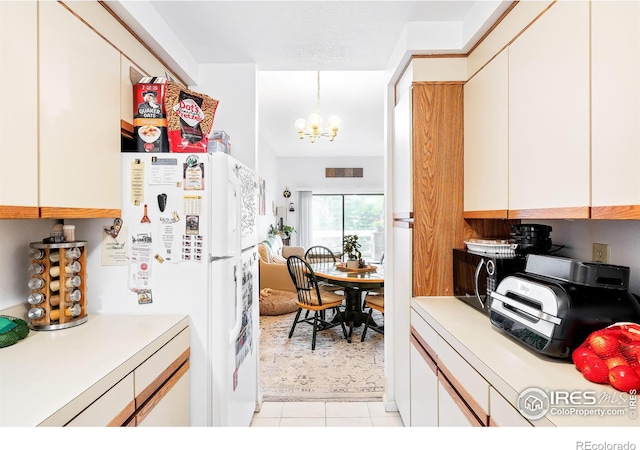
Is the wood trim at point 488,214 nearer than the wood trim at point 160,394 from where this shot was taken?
No

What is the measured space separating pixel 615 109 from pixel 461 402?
1.11 m

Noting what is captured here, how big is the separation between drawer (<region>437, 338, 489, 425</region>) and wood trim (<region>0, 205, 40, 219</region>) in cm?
159

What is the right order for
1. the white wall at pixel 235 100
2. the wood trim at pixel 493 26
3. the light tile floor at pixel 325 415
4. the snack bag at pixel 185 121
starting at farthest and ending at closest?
the white wall at pixel 235 100, the light tile floor at pixel 325 415, the snack bag at pixel 185 121, the wood trim at pixel 493 26

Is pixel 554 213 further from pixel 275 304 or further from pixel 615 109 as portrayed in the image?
pixel 275 304

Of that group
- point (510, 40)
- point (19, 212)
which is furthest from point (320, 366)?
point (510, 40)

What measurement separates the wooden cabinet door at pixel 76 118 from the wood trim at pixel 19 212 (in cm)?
3

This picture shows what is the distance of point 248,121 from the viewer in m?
2.47

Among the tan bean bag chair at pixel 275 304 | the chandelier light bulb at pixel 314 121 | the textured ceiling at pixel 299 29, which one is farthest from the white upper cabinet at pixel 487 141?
the tan bean bag chair at pixel 275 304

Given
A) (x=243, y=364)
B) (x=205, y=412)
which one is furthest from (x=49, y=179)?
(x=243, y=364)

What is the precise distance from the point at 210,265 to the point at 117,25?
4.01ft

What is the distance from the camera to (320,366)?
3148 mm

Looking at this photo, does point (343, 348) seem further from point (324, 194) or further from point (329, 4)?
point (324, 194)

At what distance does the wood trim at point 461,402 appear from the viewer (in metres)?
1.19

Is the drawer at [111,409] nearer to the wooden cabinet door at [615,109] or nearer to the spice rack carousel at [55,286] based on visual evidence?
the spice rack carousel at [55,286]
